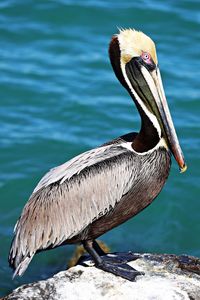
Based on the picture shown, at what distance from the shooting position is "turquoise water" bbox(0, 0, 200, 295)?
9273 millimetres

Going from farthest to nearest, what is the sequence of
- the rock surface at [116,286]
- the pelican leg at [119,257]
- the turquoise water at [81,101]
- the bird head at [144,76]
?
the turquoise water at [81,101], the pelican leg at [119,257], the bird head at [144,76], the rock surface at [116,286]

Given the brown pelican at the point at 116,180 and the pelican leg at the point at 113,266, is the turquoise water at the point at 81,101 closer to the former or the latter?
the pelican leg at the point at 113,266

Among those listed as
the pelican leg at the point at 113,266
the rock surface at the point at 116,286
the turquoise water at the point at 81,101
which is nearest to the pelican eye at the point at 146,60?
the pelican leg at the point at 113,266

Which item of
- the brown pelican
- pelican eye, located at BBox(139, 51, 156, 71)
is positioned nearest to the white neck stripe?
the brown pelican

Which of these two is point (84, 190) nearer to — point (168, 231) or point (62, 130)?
point (168, 231)

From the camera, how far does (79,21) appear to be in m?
13.5

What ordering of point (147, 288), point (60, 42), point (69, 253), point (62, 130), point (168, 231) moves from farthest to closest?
point (60, 42), point (62, 130), point (168, 231), point (69, 253), point (147, 288)

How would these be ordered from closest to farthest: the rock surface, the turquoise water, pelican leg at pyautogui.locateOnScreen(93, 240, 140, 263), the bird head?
the rock surface
the bird head
pelican leg at pyautogui.locateOnScreen(93, 240, 140, 263)
the turquoise water

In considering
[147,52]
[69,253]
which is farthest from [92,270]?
[69,253]

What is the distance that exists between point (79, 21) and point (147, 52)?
24.8 feet

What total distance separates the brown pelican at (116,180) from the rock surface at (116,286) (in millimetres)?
→ 120

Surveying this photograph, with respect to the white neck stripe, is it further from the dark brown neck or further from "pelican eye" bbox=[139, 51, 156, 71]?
"pelican eye" bbox=[139, 51, 156, 71]

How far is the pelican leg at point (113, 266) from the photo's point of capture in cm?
614

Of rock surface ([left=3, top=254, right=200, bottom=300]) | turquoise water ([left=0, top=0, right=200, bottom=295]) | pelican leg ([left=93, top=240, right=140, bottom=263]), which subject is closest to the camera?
rock surface ([left=3, top=254, right=200, bottom=300])
